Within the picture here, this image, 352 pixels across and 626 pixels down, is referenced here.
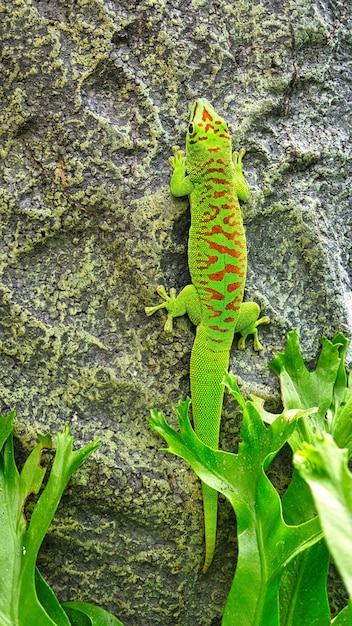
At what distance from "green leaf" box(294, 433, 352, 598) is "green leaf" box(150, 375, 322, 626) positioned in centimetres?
57

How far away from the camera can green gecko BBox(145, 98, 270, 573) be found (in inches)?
75.7

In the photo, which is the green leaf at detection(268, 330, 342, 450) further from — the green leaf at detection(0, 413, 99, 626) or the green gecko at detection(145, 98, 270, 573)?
the green leaf at detection(0, 413, 99, 626)

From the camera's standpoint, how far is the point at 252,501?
1710mm

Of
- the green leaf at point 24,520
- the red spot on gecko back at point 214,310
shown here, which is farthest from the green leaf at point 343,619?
the red spot on gecko back at point 214,310

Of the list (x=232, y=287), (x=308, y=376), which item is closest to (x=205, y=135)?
(x=232, y=287)

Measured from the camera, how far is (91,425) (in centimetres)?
193

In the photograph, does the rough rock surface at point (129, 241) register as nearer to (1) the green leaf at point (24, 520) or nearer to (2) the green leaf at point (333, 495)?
(1) the green leaf at point (24, 520)

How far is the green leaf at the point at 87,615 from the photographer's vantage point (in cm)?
186

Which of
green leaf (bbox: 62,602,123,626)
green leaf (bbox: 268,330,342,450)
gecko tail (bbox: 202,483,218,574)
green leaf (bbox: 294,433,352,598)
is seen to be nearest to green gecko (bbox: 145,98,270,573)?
gecko tail (bbox: 202,483,218,574)

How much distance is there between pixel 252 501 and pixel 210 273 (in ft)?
2.27

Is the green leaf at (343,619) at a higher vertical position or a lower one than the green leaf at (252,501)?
lower

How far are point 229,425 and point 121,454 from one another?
36 centimetres

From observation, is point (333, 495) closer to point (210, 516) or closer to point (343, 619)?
point (343, 619)

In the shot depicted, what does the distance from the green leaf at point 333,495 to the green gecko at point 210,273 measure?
2.70 feet
